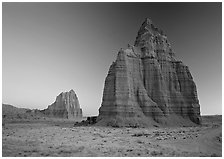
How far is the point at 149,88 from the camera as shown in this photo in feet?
193

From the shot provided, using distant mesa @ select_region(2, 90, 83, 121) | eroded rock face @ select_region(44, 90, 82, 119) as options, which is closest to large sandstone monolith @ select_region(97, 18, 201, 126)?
distant mesa @ select_region(2, 90, 83, 121)

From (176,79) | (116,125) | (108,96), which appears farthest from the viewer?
(176,79)

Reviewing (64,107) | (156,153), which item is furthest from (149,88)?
(64,107)

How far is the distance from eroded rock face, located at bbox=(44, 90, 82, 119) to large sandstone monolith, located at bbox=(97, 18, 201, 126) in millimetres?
87748

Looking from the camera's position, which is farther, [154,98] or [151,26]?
[151,26]

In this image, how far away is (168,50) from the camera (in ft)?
220

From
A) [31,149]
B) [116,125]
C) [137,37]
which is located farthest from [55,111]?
[31,149]

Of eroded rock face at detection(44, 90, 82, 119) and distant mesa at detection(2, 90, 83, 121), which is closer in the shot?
distant mesa at detection(2, 90, 83, 121)

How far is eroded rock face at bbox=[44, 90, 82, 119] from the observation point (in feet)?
448

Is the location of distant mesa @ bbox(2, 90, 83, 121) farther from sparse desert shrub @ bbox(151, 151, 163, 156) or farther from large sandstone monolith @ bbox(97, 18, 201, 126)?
sparse desert shrub @ bbox(151, 151, 163, 156)

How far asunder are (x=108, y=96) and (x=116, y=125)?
383 inches

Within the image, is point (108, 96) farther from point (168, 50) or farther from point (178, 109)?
point (168, 50)

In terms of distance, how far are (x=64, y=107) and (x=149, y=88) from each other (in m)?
92.2

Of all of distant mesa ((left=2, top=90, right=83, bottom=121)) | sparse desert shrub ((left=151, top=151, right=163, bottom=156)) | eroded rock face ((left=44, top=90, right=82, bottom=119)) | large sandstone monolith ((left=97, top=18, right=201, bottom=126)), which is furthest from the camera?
eroded rock face ((left=44, top=90, right=82, bottom=119))
